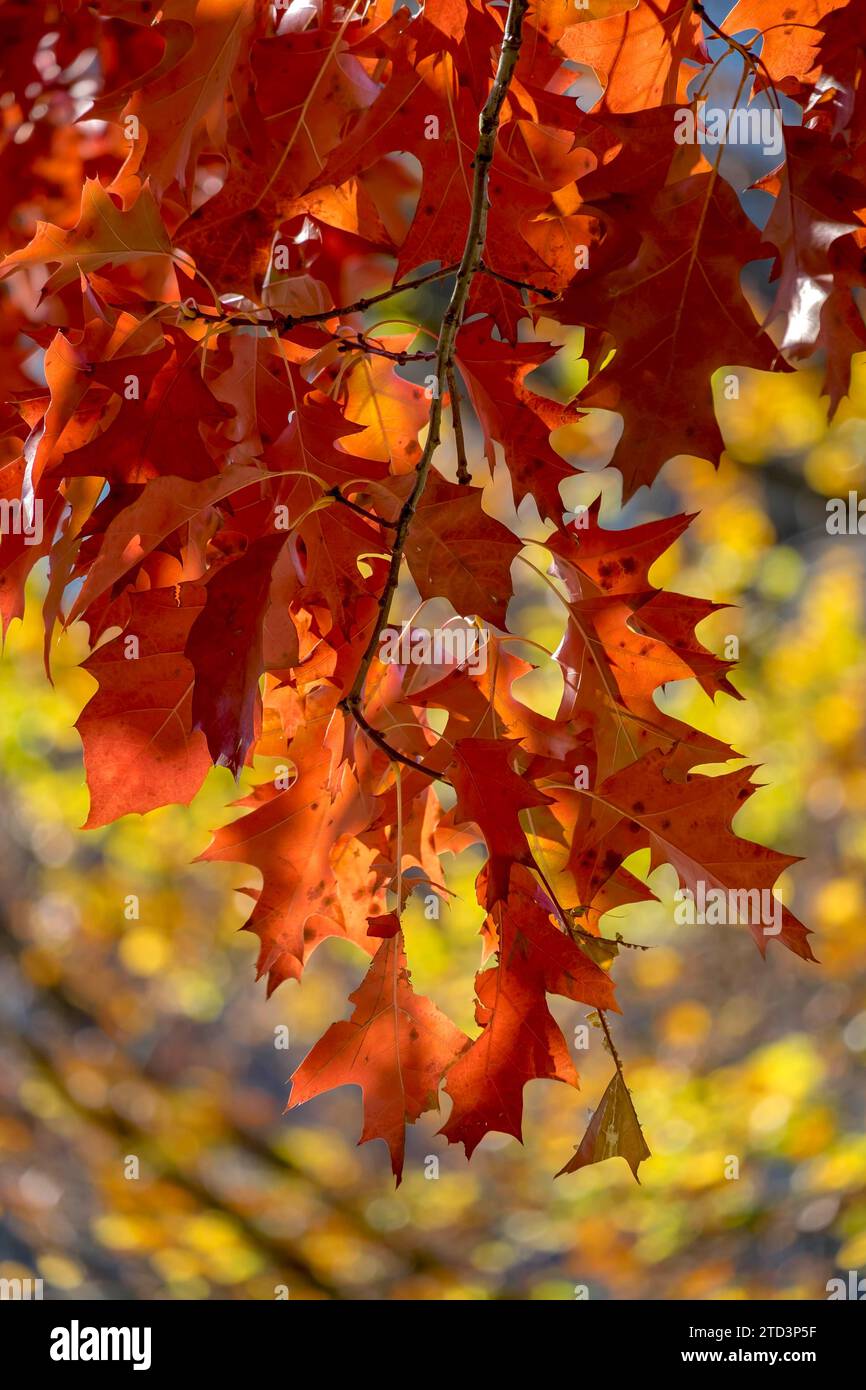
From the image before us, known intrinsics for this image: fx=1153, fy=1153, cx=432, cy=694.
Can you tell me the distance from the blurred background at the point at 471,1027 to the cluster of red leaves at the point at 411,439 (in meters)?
1.71

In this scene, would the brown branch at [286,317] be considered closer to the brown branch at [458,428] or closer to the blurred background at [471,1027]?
the brown branch at [458,428]

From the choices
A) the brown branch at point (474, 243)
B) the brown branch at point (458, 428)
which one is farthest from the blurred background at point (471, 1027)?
the brown branch at point (474, 243)

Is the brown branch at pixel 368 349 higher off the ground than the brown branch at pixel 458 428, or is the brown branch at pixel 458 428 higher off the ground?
the brown branch at pixel 368 349

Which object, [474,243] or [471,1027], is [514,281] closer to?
[474,243]

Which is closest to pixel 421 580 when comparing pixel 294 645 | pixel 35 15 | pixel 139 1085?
pixel 294 645

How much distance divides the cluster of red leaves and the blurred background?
5.61 feet

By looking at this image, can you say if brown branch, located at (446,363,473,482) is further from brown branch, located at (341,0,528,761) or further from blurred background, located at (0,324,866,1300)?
blurred background, located at (0,324,866,1300)

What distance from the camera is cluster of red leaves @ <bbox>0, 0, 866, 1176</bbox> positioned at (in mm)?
430

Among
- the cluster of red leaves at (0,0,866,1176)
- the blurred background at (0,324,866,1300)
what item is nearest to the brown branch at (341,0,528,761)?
the cluster of red leaves at (0,0,866,1176)

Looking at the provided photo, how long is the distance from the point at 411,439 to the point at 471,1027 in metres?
1.86

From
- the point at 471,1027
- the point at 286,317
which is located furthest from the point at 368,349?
the point at 471,1027

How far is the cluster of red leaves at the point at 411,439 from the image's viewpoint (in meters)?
0.43

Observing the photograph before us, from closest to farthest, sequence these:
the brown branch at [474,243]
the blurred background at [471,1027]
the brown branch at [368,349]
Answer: the brown branch at [474,243] → the brown branch at [368,349] → the blurred background at [471,1027]

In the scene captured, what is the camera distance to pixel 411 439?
1.94 feet
